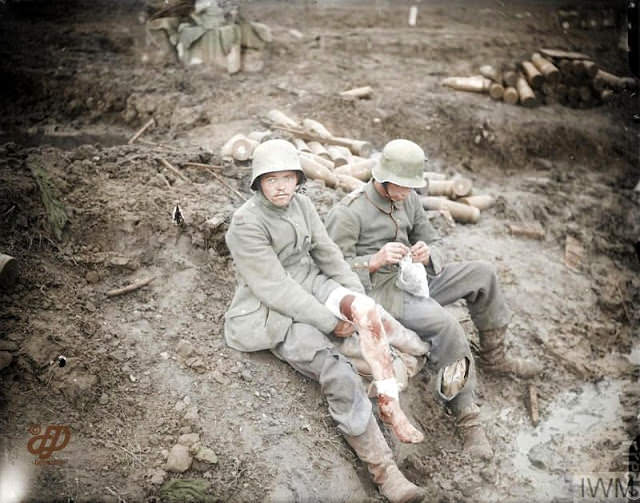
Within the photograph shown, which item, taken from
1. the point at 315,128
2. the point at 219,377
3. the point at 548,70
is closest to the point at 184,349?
the point at 219,377

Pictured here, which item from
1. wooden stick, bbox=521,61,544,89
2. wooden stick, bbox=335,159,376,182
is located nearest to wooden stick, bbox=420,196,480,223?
wooden stick, bbox=335,159,376,182

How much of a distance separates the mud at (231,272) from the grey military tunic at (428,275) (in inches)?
24.2

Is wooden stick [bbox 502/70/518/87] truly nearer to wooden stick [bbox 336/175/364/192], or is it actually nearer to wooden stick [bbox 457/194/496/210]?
wooden stick [bbox 457/194/496/210]

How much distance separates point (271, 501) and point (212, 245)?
7.41 feet

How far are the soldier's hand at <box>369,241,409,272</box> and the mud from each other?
38.1 inches

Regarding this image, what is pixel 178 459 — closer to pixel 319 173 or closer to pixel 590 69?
pixel 319 173

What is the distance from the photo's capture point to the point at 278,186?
3.45 meters

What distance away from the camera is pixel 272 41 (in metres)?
9.91

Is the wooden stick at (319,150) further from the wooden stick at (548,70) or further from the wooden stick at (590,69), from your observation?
the wooden stick at (590,69)

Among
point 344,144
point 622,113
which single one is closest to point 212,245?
point 344,144

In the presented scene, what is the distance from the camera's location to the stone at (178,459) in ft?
10.0

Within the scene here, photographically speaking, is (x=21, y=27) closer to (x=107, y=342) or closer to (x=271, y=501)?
(x=107, y=342)

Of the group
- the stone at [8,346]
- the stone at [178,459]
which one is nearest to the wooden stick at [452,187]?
the stone at [178,459]

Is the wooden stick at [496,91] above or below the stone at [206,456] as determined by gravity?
above
